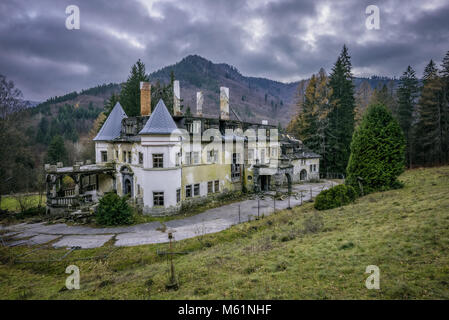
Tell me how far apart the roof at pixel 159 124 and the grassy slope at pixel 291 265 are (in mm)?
10273

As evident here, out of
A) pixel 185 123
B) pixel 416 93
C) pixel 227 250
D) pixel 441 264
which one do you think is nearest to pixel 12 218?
pixel 185 123

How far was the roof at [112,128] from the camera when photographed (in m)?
27.4

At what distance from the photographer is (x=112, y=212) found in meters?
19.6

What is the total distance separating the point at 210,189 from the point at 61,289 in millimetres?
16993

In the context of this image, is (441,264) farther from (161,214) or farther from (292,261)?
(161,214)

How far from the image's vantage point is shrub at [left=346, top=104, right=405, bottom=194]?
21969mm

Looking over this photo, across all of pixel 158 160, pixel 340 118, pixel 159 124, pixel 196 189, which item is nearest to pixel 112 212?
pixel 158 160

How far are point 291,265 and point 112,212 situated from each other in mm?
15963

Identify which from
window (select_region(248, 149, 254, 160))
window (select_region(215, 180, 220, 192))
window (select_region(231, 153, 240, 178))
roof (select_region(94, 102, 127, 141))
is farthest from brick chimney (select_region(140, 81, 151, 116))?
window (select_region(248, 149, 254, 160))

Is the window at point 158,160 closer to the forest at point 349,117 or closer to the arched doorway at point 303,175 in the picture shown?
the arched doorway at point 303,175

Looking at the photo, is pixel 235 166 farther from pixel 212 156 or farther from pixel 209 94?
pixel 209 94

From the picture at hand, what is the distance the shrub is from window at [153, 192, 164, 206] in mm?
19141

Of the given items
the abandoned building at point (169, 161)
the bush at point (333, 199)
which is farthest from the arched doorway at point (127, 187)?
the bush at point (333, 199)

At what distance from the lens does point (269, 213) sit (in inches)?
857
